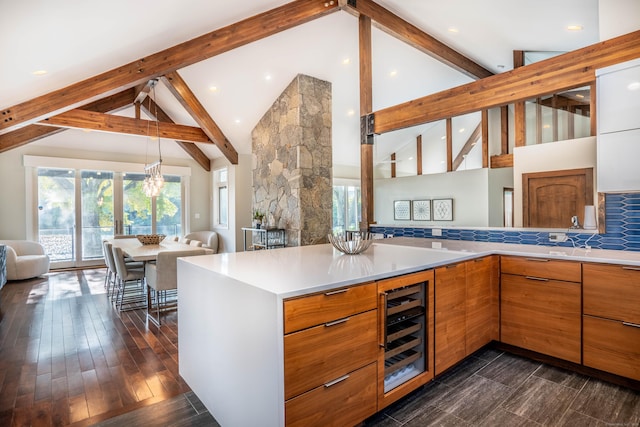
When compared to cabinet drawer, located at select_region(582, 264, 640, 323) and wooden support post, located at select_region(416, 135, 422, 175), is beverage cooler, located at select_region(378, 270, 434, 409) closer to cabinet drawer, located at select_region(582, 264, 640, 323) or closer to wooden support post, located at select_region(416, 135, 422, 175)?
cabinet drawer, located at select_region(582, 264, 640, 323)

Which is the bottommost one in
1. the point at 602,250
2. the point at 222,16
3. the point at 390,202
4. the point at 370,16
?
the point at 602,250

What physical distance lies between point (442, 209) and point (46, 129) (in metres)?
8.17

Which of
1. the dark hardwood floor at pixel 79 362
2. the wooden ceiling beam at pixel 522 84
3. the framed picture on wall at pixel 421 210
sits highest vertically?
the wooden ceiling beam at pixel 522 84

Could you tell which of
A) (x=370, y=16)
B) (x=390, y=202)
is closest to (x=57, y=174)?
(x=370, y=16)

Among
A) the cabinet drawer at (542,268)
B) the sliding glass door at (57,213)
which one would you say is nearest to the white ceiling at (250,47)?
the sliding glass door at (57,213)

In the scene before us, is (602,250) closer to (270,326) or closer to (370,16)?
(270,326)

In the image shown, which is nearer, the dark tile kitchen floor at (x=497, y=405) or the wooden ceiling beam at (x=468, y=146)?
the dark tile kitchen floor at (x=497, y=405)

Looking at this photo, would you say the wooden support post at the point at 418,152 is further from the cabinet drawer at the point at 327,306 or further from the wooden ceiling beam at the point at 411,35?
the cabinet drawer at the point at 327,306

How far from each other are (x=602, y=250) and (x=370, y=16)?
3.55m

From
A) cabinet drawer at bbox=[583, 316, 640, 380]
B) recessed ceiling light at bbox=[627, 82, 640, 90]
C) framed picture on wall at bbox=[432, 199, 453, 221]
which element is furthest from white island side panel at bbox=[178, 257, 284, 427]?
framed picture on wall at bbox=[432, 199, 453, 221]

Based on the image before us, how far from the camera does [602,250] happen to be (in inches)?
99.4

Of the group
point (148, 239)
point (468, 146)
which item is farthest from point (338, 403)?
point (468, 146)

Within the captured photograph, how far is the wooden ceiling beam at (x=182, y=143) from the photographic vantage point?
6886 mm

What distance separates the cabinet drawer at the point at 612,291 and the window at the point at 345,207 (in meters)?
6.70
